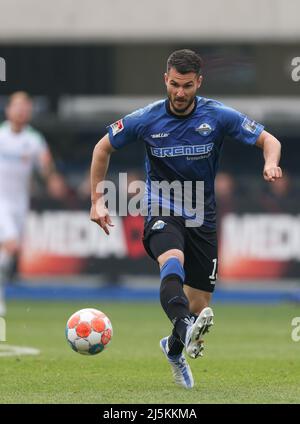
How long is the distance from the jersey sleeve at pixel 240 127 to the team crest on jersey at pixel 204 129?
0.13 metres

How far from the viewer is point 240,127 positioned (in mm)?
8703

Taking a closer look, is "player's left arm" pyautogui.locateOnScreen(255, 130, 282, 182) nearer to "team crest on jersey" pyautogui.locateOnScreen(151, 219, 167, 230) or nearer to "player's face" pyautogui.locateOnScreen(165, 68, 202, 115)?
"player's face" pyautogui.locateOnScreen(165, 68, 202, 115)

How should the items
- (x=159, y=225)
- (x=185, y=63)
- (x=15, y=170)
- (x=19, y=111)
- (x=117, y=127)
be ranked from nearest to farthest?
(x=185, y=63) → (x=159, y=225) → (x=117, y=127) → (x=19, y=111) → (x=15, y=170)

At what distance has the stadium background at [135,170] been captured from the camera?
14.2m

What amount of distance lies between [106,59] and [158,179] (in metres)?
13.2

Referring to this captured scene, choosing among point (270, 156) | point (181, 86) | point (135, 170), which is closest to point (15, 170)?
point (135, 170)

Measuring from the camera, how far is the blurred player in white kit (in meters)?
15.1

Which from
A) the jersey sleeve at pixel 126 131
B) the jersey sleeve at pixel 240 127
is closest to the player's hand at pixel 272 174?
the jersey sleeve at pixel 240 127

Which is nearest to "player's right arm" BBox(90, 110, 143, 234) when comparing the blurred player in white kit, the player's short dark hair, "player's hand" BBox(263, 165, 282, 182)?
Result: the player's short dark hair

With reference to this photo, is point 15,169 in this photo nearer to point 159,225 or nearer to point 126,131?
point 126,131

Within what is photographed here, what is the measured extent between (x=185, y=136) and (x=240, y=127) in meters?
0.42

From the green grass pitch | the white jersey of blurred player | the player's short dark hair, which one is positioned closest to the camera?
the green grass pitch
